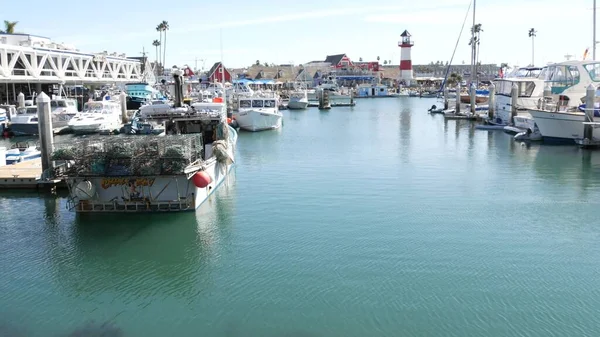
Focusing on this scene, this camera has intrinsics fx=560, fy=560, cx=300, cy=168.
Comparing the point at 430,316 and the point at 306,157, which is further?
the point at 306,157

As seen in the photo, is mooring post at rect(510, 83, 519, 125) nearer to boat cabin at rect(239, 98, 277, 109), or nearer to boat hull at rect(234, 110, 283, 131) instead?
boat hull at rect(234, 110, 283, 131)

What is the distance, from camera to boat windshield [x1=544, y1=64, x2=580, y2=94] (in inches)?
1622

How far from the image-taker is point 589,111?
34.4 meters

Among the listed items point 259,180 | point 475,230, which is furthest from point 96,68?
point 475,230

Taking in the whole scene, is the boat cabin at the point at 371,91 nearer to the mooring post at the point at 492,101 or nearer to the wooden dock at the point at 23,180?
the mooring post at the point at 492,101

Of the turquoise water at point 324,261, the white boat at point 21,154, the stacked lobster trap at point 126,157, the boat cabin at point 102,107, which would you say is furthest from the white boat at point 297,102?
the stacked lobster trap at point 126,157

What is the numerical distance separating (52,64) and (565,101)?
169 ft

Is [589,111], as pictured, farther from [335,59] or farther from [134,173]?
[335,59]

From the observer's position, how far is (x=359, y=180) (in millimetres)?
25828

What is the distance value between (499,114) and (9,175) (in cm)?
4077

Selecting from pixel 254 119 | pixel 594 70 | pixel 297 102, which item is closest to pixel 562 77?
pixel 594 70

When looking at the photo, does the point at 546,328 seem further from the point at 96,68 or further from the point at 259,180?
the point at 96,68

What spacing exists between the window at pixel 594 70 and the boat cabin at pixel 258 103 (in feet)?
89.8

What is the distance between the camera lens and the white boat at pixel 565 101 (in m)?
36.6
